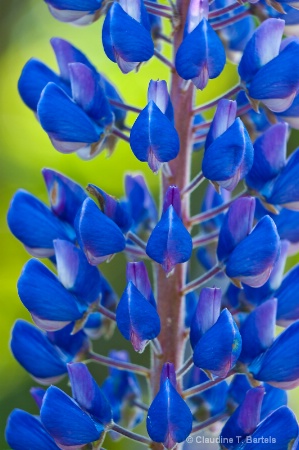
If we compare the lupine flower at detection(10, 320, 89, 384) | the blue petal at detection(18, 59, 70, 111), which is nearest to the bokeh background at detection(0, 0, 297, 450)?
the lupine flower at detection(10, 320, 89, 384)

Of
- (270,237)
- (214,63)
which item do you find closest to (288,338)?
(270,237)

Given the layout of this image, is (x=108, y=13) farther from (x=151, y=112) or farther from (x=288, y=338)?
(x=288, y=338)

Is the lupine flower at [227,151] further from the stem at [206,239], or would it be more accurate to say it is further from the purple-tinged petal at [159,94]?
the stem at [206,239]

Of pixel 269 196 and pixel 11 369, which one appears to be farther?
pixel 11 369

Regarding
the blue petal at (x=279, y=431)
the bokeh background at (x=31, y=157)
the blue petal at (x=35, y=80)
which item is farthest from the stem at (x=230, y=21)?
the bokeh background at (x=31, y=157)

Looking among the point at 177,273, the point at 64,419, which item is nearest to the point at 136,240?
the point at 177,273
